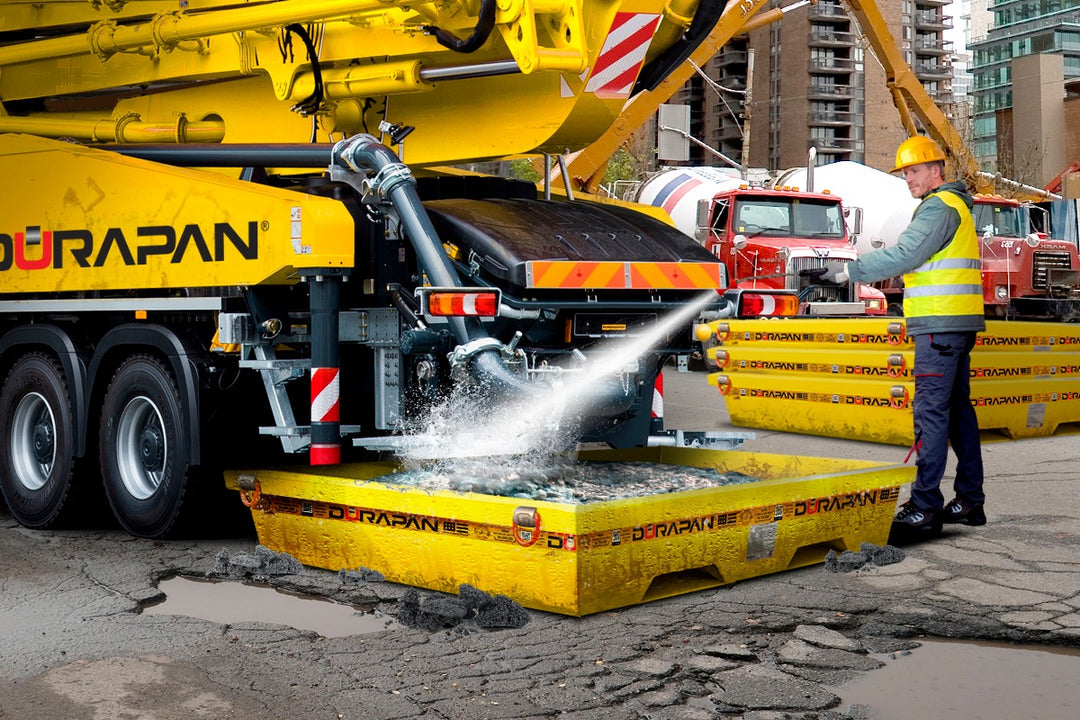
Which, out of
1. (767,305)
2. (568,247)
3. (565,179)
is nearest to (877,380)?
(767,305)

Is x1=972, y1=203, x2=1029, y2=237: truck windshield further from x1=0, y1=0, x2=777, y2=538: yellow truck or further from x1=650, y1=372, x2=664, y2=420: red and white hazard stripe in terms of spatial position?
x1=0, y1=0, x2=777, y2=538: yellow truck

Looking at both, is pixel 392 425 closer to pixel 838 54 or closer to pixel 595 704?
pixel 595 704

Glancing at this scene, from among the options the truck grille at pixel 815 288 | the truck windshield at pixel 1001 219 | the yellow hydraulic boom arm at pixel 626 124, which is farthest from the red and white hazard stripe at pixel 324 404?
the truck windshield at pixel 1001 219

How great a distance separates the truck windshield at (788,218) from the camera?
18.0 metres

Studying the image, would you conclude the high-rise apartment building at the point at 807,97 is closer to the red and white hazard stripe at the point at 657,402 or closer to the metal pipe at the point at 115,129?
the metal pipe at the point at 115,129

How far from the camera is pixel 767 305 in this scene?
7238mm

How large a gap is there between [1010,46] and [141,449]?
108 meters

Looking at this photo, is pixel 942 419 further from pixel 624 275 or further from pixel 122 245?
pixel 122 245

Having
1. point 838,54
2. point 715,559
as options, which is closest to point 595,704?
point 715,559

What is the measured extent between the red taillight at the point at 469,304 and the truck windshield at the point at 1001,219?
15.7 metres

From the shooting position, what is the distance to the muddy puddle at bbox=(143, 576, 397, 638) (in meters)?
5.42

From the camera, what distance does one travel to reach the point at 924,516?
700 cm

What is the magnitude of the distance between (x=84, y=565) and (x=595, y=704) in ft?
11.0

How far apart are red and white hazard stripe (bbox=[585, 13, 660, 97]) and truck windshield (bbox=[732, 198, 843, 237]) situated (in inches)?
436
